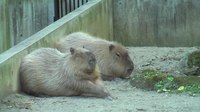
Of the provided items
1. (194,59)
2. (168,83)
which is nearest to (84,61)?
(168,83)

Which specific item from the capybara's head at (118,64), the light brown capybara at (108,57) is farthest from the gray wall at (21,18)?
the capybara's head at (118,64)

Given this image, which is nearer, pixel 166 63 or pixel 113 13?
pixel 166 63

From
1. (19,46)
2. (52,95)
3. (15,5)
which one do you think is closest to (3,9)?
(15,5)

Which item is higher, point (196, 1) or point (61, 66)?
point (196, 1)

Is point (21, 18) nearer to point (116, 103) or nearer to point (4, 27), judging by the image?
point (4, 27)

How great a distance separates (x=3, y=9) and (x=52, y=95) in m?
3.23

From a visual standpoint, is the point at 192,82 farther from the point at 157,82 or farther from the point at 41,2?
the point at 41,2

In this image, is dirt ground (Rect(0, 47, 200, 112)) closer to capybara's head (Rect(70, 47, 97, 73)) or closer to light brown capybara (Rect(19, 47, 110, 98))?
light brown capybara (Rect(19, 47, 110, 98))

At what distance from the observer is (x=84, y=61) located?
297 inches

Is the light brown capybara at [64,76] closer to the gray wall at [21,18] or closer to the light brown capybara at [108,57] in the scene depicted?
the light brown capybara at [108,57]

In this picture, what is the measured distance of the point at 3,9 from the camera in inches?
406

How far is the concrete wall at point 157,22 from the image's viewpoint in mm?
11906

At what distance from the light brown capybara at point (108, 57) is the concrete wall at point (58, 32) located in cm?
30

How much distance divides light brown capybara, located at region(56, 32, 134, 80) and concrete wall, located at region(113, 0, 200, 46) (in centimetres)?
317
